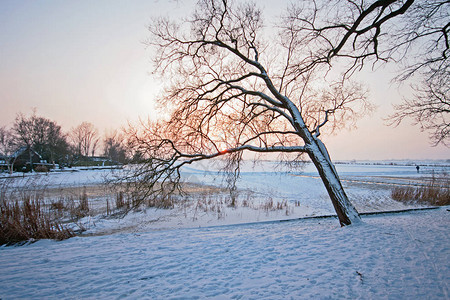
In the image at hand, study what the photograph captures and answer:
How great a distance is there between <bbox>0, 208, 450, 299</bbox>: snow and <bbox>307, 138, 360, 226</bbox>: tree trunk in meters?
0.56

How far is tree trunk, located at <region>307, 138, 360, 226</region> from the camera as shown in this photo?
21.5 feet

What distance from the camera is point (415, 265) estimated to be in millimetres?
3629

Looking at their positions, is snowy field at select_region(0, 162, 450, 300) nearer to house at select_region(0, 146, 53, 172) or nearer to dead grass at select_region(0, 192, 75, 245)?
dead grass at select_region(0, 192, 75, 245)

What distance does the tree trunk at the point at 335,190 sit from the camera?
21.5 feet

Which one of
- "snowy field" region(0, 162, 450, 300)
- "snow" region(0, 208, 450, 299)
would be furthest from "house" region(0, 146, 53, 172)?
"snow" region(0, 208, 450, 299)

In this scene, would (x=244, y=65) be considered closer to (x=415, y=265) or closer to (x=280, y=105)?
(x=280, y=105)

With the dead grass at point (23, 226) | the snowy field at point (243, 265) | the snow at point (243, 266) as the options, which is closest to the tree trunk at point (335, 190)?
the snowy field at point (243, 265)

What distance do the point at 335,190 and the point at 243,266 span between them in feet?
14.0

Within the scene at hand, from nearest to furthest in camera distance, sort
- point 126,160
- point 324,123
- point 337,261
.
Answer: point 337,261, point 126,160, point 324,123

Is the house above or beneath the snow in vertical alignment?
above

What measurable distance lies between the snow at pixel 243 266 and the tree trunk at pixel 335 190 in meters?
0.56

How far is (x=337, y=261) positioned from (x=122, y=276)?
397 centimetres

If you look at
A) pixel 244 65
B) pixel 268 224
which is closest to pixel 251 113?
pixel 244 65

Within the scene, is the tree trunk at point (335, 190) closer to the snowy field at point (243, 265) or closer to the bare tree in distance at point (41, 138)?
the snowy field at point (243, 265)
